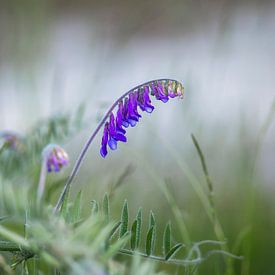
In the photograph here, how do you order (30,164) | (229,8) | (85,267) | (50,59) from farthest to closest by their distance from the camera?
(50,59)
(229,8)
(30,164)
(85,267)

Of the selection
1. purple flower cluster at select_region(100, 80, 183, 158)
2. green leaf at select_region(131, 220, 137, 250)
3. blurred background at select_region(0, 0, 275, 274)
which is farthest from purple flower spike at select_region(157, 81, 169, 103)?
blurred background at select_region(0, 0, 275, 274)

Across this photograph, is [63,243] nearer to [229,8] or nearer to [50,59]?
[229,8]

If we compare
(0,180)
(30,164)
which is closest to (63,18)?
(30,164)

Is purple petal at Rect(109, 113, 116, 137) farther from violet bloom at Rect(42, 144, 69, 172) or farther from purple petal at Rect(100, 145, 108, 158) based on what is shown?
violet bloom at Rect(42, 144, 69, 172)

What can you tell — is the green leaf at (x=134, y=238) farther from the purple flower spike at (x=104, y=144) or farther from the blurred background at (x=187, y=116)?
the blurred background at (x=187, y=116)

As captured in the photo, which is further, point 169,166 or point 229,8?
point 229,8

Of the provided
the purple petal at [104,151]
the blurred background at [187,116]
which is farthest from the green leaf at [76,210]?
the blurred background at [187,116]

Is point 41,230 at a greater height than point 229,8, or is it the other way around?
point 229,8
